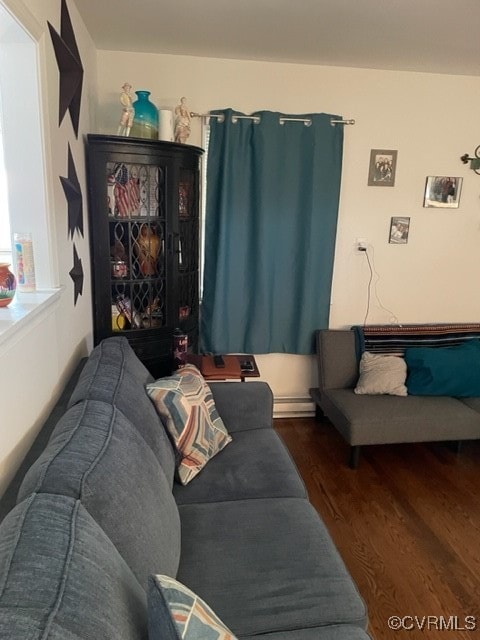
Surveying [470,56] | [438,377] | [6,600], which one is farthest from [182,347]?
[470,56]

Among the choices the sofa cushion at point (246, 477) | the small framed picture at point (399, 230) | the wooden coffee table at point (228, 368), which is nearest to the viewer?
the sofa cushion at point (246, 477)

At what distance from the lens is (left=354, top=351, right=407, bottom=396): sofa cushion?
2.77 meters

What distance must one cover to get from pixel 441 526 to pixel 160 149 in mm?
2284

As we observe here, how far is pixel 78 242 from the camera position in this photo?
2.09m

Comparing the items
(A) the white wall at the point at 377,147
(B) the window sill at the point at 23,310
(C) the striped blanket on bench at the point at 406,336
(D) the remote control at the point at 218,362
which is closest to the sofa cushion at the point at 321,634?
(B) the window sill at the point at 23,310

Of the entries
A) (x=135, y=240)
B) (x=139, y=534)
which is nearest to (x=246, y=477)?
(x=139, y=534)

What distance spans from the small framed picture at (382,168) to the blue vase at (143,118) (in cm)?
145

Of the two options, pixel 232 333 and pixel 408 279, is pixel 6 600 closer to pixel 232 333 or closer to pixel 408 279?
pixel 232 333

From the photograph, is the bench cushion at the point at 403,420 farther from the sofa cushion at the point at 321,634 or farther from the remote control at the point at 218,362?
the sofa cushion at the point at 321,634

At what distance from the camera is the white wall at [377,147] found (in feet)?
8.95

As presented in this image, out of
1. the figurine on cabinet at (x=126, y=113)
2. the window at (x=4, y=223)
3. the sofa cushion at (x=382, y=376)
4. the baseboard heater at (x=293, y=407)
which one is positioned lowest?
the baseboard heater at (x=293, y=407)

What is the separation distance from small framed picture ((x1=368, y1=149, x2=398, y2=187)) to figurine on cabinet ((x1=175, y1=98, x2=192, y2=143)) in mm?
1239

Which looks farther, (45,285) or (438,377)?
(438,377)

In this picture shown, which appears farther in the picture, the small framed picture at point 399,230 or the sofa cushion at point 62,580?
the small framed picture at point 399,230
